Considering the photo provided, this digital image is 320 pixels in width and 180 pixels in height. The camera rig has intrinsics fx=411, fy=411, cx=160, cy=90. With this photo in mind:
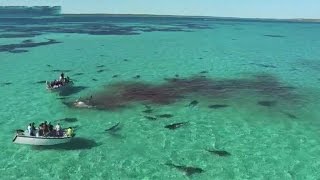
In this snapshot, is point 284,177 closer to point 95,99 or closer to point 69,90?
point 95,99

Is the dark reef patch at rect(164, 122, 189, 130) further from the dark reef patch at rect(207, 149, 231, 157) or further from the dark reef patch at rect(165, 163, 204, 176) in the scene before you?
the dark reef patch at rect(165, 163, 204, 176)

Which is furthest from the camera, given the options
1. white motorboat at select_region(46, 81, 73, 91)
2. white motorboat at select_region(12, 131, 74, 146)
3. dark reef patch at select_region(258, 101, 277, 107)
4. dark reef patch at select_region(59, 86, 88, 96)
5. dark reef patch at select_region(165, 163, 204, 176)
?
dark reef patch at select_region(59, 86, 88, 96)

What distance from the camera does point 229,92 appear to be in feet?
165

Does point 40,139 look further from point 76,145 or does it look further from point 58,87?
point 58,87

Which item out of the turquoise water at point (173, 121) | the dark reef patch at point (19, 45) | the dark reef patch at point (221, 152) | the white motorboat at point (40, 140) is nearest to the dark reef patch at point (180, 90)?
the turquoise water at point (173, 121)

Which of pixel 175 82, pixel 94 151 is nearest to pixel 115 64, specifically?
pixel 175 82

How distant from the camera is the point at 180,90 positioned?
5075 centimetres

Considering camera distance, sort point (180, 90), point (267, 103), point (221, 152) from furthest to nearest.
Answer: point (180, 90) → point (267, 103) → point (221, 152)

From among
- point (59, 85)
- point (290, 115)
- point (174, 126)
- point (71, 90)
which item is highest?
point (59, 85)

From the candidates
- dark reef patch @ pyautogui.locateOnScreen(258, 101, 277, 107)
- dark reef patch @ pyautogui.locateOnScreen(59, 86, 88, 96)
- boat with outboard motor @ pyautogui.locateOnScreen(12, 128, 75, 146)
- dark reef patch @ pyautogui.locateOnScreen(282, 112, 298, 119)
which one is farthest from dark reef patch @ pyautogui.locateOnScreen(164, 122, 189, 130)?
dark reef patch @ pyautogui.locateOnScreen(59, 86, 88, 96)

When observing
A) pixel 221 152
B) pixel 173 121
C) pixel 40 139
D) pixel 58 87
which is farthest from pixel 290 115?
pixel 58 87

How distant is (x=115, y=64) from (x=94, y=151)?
1638 inches

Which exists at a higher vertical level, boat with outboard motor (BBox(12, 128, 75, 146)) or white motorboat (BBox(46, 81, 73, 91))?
white motorboat (BBox(46, 81, 73, 91))

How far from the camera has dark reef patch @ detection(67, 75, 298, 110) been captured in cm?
4541
